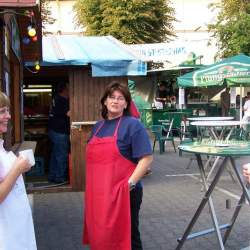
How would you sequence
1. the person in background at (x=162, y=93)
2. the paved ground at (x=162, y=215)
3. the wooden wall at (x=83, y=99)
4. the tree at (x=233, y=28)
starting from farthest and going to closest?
the person in background at (x=162, y=93), the tree at (x=233, y=28), the wooden wall at (x=83, y=99), the paved ground at (x=162, y=215)

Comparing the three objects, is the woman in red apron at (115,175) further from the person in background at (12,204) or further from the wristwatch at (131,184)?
the person in background at (12,204)

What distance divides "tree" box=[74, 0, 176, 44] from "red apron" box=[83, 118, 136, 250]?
2058 cm

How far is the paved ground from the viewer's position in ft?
18.8

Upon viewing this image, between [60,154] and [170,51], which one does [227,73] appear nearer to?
[60,154]

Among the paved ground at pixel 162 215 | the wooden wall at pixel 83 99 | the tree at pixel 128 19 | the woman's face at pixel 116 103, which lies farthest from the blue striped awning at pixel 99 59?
the tree at pixel 128 19

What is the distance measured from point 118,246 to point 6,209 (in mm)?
1526

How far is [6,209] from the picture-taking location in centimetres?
281

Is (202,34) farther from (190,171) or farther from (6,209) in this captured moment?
(6,209)

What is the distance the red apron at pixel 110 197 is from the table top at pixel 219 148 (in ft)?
2.32

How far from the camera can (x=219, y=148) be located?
4629mm

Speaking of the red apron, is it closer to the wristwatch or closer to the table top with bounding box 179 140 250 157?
the wristwatch

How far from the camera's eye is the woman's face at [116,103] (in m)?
4.23

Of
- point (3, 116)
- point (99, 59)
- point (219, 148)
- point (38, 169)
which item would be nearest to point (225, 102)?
point (38, 169)

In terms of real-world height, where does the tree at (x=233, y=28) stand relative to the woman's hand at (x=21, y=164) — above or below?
above
